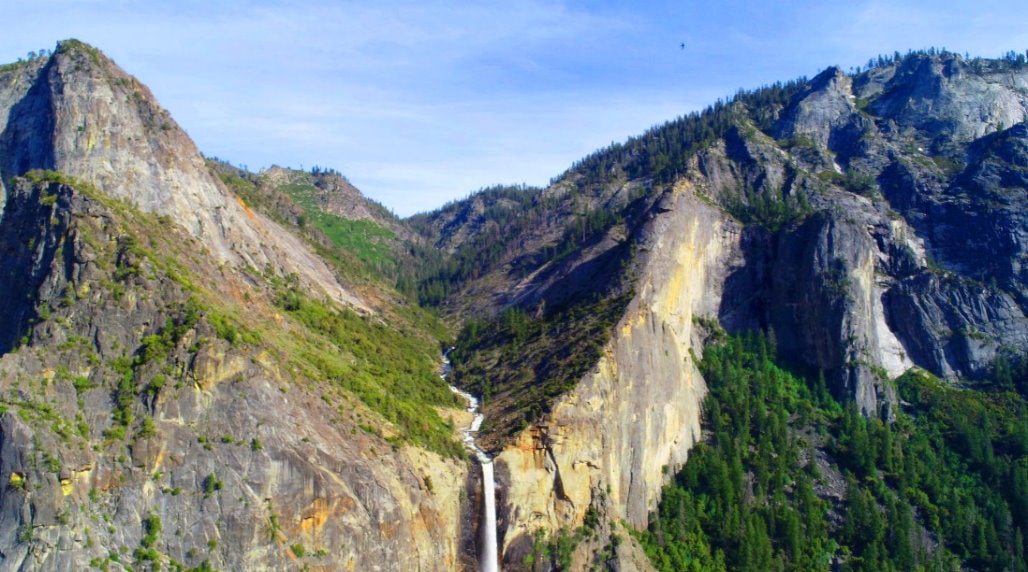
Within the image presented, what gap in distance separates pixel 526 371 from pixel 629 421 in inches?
643

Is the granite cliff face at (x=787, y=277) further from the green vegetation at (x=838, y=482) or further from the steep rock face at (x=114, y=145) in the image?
the steep rock face at (x=114, y=145)

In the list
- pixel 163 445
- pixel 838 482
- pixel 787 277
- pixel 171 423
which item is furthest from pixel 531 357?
pixel 163 445

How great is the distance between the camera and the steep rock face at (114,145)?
316 ft

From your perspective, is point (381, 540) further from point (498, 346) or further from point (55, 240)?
point (498, 346)

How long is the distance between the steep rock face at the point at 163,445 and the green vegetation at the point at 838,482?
1357 inches

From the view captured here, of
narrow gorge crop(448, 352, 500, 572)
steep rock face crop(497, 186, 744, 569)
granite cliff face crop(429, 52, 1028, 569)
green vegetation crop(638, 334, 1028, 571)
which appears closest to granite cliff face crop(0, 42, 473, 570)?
narrow gorge crop(448, 352, 500, 572)

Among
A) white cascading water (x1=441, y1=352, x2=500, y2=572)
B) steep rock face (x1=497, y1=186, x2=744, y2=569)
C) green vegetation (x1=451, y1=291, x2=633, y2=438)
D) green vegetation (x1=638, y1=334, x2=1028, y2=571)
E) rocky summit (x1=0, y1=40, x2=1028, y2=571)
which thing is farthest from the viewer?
green vegetation (x1=638, y1=334, x2=1028, y2=571)

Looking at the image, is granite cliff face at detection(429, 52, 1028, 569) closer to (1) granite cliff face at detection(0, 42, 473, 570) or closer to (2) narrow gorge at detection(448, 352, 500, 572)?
(2) narrow gorge at detection(448, 352, 500, 572)

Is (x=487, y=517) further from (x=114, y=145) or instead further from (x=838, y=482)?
(x=114, y=145)

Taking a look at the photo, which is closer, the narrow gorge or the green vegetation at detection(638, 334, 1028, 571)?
the narrow gorge

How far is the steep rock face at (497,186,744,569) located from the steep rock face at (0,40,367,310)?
47.2 metres

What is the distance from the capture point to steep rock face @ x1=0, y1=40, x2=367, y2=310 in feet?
316

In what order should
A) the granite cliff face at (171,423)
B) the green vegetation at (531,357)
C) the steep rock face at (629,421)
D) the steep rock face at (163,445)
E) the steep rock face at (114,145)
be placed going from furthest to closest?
the steep rock face at (114,145) < the green vegetation at (531,357) < the steep rock face at (629,421) < the granite cliff face at (171,423) < the steep rock face at (163,445)

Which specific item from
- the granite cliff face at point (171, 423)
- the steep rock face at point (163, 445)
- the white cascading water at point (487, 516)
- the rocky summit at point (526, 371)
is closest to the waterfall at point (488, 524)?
the white cascading water at point (487, 516)
